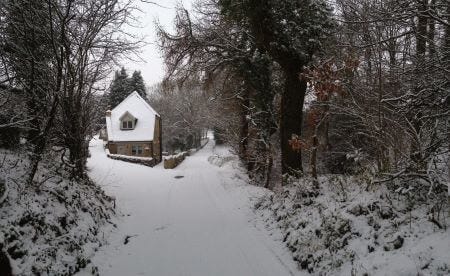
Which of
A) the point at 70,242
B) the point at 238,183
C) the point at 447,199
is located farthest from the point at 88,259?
the point at 238,183

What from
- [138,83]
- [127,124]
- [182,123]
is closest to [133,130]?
[127,124]

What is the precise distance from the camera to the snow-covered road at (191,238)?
7414 mm

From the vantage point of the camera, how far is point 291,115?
1303 centimetres

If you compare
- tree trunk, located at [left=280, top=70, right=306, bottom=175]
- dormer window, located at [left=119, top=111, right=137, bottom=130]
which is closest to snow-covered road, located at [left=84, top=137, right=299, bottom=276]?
tree trunk, located at [left=280, top=70, right=306, bottom=175]

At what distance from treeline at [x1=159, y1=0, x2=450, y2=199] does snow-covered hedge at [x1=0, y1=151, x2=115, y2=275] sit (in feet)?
19.0

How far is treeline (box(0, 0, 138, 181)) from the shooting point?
891 cm

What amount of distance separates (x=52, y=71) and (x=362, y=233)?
8.95 meters

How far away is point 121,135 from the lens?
3988 centimetres

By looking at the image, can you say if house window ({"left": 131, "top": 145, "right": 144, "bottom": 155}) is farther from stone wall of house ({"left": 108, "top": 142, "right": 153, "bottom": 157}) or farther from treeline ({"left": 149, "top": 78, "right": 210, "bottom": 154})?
treeline ({"left": 149, "top": 78, "right": 210, "bottom": 154})

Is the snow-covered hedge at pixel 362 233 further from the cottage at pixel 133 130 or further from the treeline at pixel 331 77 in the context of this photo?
the cottage at pixel 133 130

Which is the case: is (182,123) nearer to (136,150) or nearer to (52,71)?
(136,150)

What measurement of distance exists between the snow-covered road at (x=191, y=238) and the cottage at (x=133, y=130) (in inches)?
870

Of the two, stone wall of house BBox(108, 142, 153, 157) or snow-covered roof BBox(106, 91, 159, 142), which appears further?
snow-covered roof BBox(106, 91, 159, 142)

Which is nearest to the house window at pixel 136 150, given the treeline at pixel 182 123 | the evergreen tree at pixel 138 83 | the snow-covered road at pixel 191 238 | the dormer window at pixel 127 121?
the dormer window at pixel 127 121
